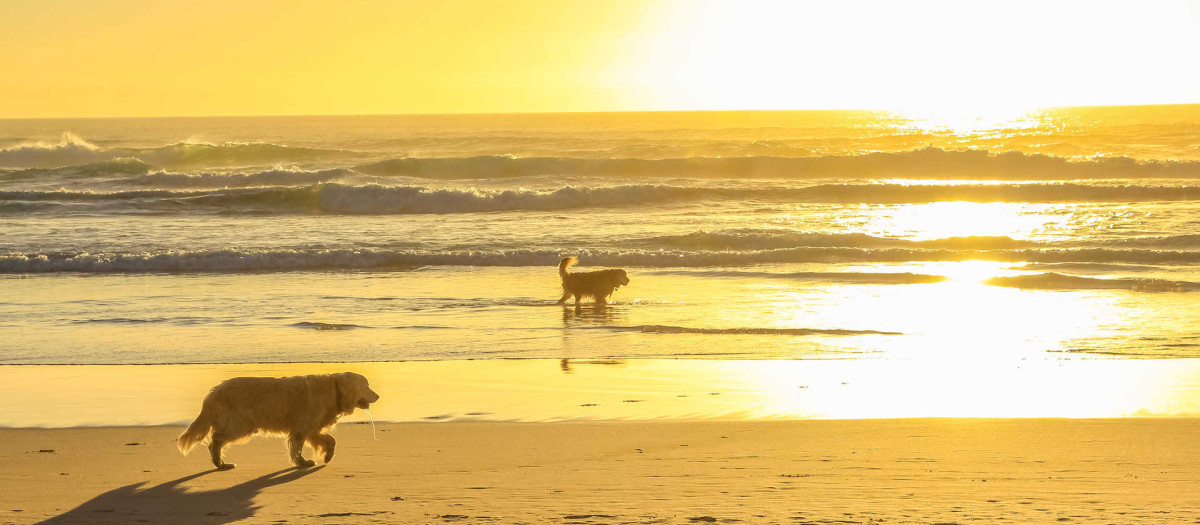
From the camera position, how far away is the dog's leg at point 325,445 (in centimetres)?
528

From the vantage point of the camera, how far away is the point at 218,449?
5.15 m

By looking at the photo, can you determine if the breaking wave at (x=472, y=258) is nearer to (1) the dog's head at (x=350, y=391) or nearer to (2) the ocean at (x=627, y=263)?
(2) the ocean at (x=627, y=263)

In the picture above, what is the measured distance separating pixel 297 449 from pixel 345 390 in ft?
1.22

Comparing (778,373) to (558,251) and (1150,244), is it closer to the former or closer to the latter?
(558,251)

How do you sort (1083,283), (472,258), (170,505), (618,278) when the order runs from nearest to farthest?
(170,505)
(618,278)
(1083,283)
(472,258)

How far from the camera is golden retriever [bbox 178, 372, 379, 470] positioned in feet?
16.7

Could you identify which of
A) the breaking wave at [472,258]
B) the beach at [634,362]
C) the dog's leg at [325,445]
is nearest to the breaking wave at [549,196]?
the beach at [634,362]

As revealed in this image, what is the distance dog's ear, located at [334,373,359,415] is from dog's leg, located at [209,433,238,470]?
22.5 inches

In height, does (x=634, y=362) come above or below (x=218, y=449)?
below

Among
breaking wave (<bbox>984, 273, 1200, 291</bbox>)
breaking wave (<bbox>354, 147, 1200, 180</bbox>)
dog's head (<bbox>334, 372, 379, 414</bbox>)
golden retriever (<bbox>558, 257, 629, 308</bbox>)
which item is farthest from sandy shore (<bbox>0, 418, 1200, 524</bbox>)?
breaking wave (<bbox>354, 147, 1200, 180</bbox>)

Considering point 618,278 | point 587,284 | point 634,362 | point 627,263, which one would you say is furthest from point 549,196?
point 634,362

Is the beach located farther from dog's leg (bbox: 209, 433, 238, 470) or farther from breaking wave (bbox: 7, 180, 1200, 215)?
breaking wave (bbox: 7, 180, 1200, 215)

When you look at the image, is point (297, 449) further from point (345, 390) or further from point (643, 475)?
point (643, 475)

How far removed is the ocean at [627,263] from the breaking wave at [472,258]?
2.3 inches
